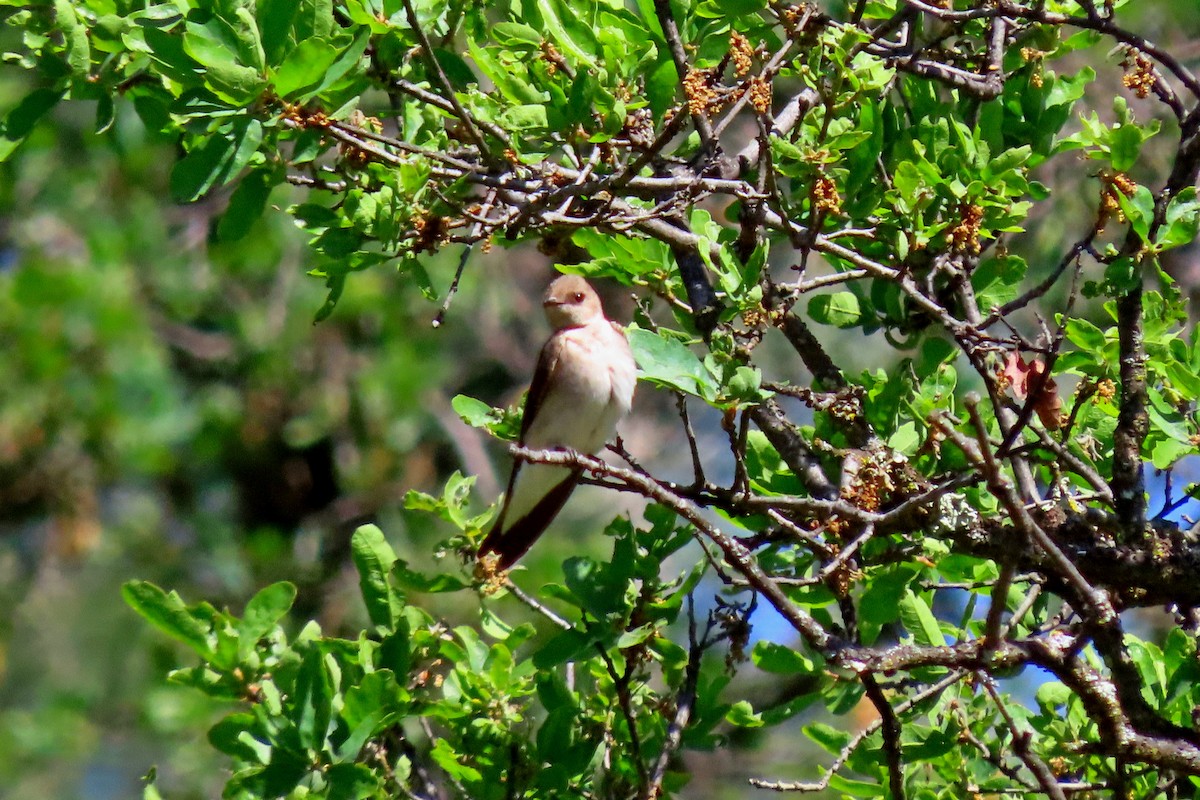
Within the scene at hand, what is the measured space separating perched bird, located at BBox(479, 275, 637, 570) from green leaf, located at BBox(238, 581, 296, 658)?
1.30 metres

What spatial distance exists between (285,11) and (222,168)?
38 cm

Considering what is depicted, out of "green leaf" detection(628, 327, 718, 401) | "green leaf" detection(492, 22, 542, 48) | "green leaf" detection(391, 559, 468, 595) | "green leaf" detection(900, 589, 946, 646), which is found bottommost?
"green leaf" detection(391, 559, 468, 595)

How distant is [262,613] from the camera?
10.1 feet

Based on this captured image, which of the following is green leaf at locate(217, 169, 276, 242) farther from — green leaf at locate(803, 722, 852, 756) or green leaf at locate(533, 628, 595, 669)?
green leaf at locate(803, 722, 852, 756)

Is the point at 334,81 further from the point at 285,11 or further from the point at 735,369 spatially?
the point at 735,369

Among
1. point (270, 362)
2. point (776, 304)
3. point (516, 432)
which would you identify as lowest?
point (270, 362)

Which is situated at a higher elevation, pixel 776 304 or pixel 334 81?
pixel 776 304

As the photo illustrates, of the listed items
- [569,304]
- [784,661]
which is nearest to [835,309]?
[784,661]

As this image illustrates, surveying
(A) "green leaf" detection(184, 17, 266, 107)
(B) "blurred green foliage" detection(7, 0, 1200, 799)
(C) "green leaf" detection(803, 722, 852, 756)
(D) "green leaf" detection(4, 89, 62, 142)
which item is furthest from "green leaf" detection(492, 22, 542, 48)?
(C) "green leaf" detection(803, 722, 852, 756)

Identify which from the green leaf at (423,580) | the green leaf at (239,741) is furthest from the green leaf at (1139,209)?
the green leaf at (239,741)

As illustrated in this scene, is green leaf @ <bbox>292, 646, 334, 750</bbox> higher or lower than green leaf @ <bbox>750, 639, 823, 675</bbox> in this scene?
lower

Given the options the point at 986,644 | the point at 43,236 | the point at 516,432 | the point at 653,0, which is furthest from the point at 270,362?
the point at 986,644

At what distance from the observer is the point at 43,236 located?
9445mm

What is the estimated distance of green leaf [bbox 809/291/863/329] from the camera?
344 cm
